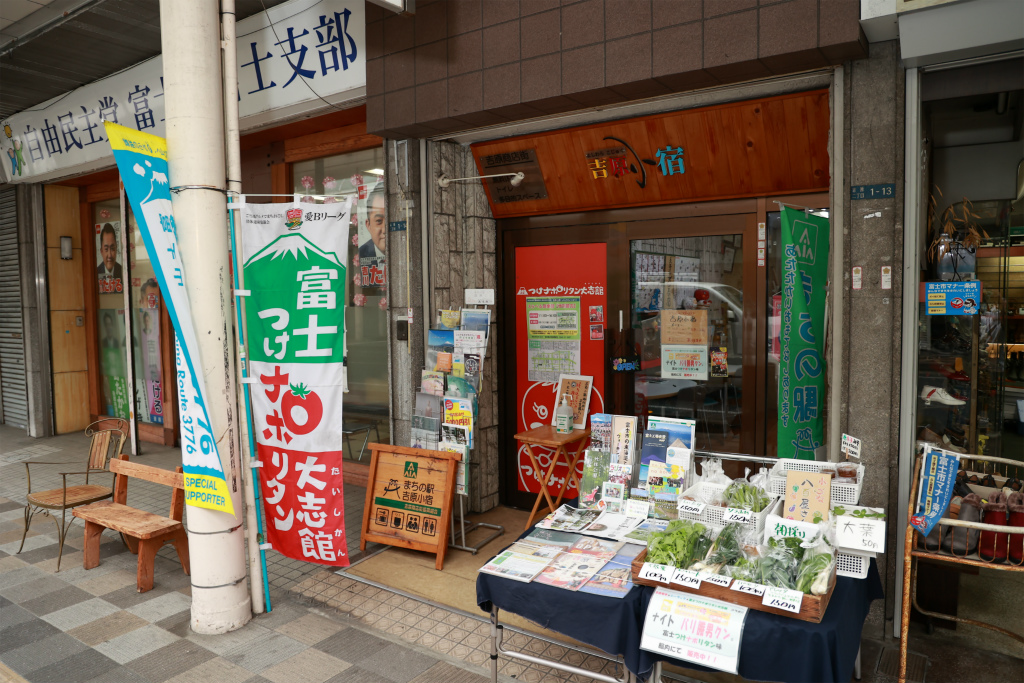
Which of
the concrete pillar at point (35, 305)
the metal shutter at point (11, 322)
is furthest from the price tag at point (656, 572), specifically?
the metal shutter at point (11, 322)

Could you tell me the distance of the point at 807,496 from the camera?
301cm

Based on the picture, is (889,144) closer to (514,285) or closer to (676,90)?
(676,90)

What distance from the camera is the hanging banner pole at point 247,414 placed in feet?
12.8

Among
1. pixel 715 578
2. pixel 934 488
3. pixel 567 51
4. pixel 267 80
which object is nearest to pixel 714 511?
pixel 715 578

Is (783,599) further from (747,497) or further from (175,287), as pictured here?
(175,287)

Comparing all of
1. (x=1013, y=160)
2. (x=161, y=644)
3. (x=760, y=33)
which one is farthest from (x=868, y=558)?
(x=161, y=644)

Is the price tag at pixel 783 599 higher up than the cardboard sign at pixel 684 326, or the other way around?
the cardboard sign at pixel 684 326

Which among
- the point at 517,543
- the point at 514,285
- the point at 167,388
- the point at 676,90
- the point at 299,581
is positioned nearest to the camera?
the point at 517,543

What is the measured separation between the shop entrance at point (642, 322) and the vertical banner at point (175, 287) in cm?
250

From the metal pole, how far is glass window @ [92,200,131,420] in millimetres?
6638

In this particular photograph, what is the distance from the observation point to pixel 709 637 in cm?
245

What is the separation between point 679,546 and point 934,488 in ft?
4.29

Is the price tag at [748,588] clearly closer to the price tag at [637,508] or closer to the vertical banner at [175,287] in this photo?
the price tag at [637,508]

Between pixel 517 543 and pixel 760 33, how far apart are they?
298cm
